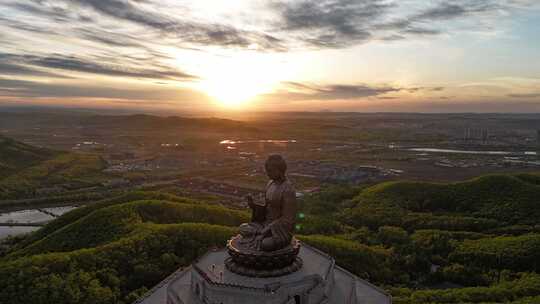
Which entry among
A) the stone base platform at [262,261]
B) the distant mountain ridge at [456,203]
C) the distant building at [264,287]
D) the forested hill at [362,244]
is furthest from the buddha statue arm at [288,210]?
the distant mountain ridge at [456,203]

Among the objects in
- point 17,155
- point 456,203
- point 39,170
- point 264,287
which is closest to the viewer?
point 264,287

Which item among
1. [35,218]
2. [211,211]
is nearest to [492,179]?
[211,211]

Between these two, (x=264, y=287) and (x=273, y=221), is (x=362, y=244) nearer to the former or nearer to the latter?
(x=273, y=221)

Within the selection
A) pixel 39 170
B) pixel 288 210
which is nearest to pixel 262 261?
pixel 288 210

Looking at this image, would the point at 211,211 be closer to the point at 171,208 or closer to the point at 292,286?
the point at 171,208

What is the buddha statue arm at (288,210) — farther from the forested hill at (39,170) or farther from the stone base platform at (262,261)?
the forested hill at (39,170)

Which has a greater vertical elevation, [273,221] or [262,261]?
[273,221]
